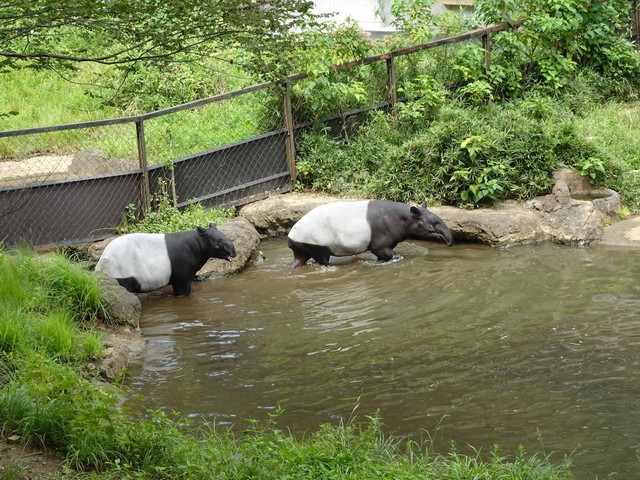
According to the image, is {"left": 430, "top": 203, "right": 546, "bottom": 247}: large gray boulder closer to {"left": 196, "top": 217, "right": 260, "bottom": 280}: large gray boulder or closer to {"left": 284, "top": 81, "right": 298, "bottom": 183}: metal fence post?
{"left": 196, "top": 217, "right": 260, "bottom": 280}: large gray boulder

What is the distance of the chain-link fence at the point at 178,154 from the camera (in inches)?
465

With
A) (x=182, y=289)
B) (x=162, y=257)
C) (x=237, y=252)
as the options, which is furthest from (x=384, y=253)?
(x=162, y=257)

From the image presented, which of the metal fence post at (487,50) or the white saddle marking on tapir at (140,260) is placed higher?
the metal fence post at (487,50)

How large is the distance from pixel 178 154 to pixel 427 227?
4.48 m

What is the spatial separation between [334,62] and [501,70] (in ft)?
10.7

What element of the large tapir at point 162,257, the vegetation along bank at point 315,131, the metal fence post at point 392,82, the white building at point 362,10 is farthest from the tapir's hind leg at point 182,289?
the white building at point 362,10

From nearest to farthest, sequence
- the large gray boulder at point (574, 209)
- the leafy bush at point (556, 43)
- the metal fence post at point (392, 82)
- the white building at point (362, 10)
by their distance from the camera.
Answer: the large gray boulder at point (574, 209) < the metal fence post at point (392, 82) < the leafy bush at point (556, 43) < the white building at point (362, 10)

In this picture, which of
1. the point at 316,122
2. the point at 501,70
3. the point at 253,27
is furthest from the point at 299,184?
the point at 253,27

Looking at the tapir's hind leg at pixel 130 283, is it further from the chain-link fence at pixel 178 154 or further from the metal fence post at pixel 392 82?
the metal fence post at pixel 392 82

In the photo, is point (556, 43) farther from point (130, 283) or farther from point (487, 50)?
point (130, 283)

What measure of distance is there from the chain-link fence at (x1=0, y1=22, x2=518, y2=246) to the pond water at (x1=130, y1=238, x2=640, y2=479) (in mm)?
2040

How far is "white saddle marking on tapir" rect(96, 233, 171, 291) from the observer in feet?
33.2

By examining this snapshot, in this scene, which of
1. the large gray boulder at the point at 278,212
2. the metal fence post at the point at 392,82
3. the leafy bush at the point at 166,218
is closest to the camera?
the leafy bush at the point at 166,218

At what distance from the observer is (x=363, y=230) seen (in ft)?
37.4
